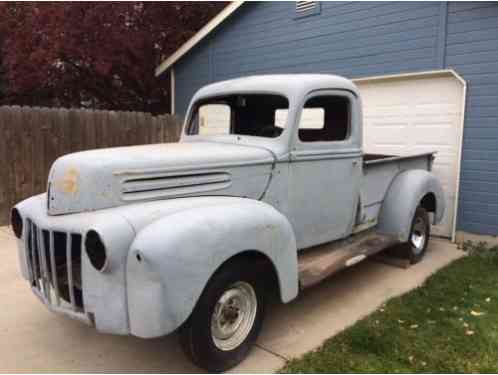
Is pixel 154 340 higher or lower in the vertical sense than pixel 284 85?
lower

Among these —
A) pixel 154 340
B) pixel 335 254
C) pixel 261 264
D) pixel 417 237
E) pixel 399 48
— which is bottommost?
pixel 154 340

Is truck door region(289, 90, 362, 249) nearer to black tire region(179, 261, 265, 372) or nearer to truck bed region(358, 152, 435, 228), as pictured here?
truck bed region(358, 152, 435, 228)

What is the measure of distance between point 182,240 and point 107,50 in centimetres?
1112

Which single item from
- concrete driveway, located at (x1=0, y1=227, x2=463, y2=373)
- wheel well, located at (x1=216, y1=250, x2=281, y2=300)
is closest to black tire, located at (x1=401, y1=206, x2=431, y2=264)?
concrete driveway, located at (x1=0, y1=227, x2=463, y2=373)

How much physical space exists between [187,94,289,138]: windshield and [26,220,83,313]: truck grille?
190 cm

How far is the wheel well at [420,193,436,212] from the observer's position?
547cm

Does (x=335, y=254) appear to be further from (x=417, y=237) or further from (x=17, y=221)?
(x=17, y=221)

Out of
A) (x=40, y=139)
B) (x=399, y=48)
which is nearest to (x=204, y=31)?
(x=40, y=139)

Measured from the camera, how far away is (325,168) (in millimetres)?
4012

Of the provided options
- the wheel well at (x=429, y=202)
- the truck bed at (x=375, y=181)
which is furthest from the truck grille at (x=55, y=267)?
the wheel well at (x=429, y=202)

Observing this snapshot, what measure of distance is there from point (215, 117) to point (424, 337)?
9.71 ft

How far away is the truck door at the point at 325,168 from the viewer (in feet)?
12.5

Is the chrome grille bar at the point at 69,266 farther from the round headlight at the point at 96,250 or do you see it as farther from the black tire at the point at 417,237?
the black tire at the point at 417,237

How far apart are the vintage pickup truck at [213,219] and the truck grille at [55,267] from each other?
0.01m
